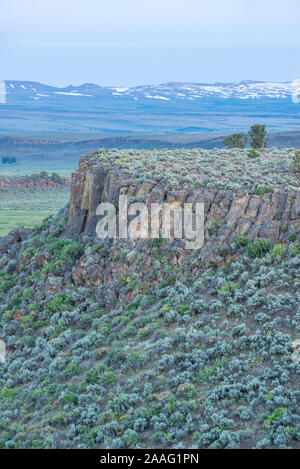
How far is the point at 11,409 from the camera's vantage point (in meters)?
15.2

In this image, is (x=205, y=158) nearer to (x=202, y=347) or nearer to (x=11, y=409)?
(x=202, y=347)

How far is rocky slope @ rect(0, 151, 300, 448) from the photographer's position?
1250cm

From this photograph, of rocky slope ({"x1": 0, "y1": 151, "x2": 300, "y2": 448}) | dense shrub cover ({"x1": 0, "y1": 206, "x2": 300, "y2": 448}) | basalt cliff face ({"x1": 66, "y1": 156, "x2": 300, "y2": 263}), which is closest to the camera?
dense shrub cover ({"x1": 0, "y1": 206, "x2": 300, "y2": 448})

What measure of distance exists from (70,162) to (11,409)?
123162 mm

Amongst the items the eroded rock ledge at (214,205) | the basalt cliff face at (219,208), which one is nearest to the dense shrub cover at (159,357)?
the basalt cliff face at (219,208)

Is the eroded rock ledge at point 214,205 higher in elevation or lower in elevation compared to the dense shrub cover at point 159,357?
higher

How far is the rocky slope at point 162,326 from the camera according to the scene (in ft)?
41.0

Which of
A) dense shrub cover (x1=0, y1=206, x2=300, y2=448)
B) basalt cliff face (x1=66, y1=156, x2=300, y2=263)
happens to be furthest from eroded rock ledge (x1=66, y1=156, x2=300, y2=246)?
dense shrub cover (x1=0, y1=206, x2=300, y2=448)

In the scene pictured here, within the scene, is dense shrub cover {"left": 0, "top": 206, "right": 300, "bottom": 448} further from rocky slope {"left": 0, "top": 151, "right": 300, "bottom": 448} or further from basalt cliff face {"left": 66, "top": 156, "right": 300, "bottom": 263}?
basalt cliff face {"left": 66, "top": 156, "right": 300, "bottom": 263}

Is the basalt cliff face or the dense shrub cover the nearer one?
the dense shrub cover

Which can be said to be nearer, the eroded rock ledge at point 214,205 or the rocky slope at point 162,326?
the rocky slope at point 162,326

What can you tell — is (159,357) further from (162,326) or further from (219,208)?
(219,208)

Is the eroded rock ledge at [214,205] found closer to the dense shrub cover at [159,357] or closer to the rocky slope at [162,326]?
the rocky slope at [162,326]

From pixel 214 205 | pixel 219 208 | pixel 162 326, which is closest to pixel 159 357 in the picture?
pixel 162 326
